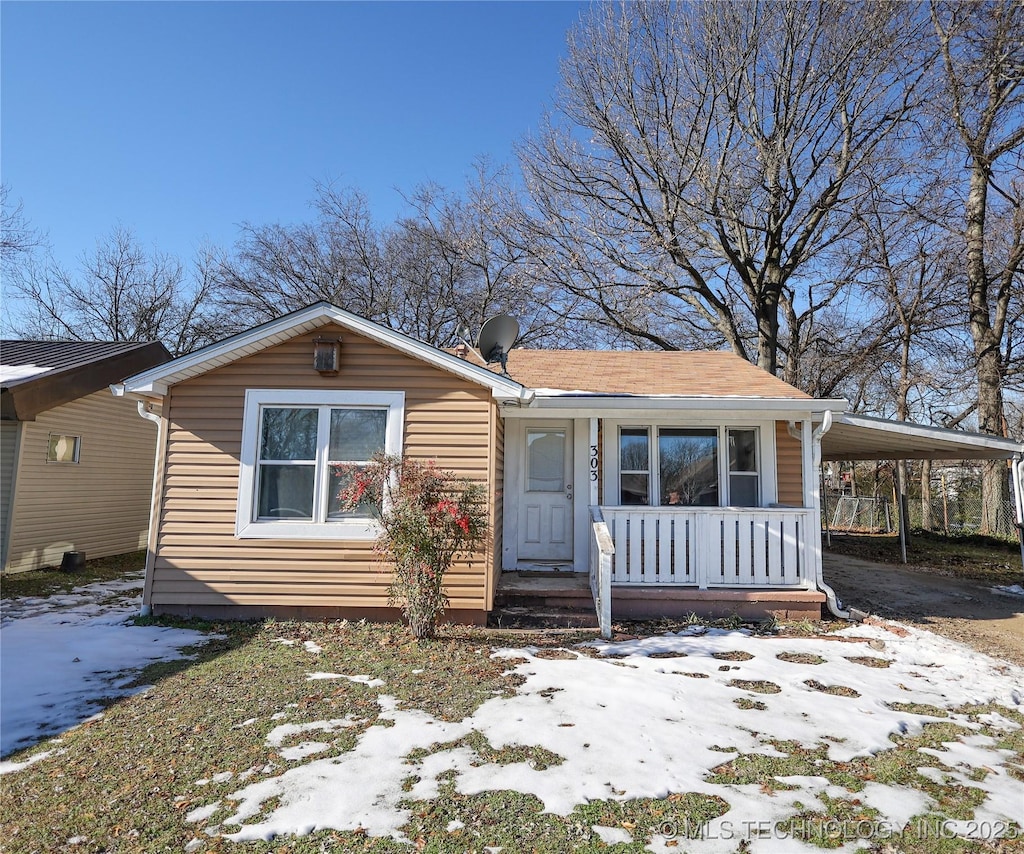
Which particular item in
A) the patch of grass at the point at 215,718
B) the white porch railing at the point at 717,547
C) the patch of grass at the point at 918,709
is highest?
the white porch railing at the point at 717,547

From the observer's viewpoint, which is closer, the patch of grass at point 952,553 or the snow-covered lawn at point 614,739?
the snow-covered lawn at point 614,739

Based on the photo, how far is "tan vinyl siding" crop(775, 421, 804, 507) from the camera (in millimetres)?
7797

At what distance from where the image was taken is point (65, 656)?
5.44 meters

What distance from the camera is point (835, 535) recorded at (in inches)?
701

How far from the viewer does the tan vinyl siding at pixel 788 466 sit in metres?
7.80

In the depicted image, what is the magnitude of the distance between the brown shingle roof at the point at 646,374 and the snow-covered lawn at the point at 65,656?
5.17m

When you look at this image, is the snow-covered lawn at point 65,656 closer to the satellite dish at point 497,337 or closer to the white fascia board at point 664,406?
the white fascia board at point 664,406

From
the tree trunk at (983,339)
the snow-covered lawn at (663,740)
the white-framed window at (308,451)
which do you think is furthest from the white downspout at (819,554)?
the tree trunk at (983,339)

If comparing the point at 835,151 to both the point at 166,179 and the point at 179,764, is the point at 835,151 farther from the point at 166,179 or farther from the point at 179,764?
the point at 179,764

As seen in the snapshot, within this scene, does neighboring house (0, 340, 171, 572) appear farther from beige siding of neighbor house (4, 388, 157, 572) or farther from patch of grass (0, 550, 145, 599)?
patch of grass (0, 550, 145, 599)

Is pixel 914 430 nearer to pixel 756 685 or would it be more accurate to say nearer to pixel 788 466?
pixel 788 466

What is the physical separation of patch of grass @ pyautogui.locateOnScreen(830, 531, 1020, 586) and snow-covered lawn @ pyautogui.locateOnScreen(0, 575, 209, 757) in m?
12.6

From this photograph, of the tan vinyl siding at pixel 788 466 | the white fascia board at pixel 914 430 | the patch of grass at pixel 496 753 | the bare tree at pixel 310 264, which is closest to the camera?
the patch of grass at pixel 496 753

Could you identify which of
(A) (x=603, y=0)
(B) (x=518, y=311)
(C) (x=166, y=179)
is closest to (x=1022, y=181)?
(A) (x=603, y=0)
